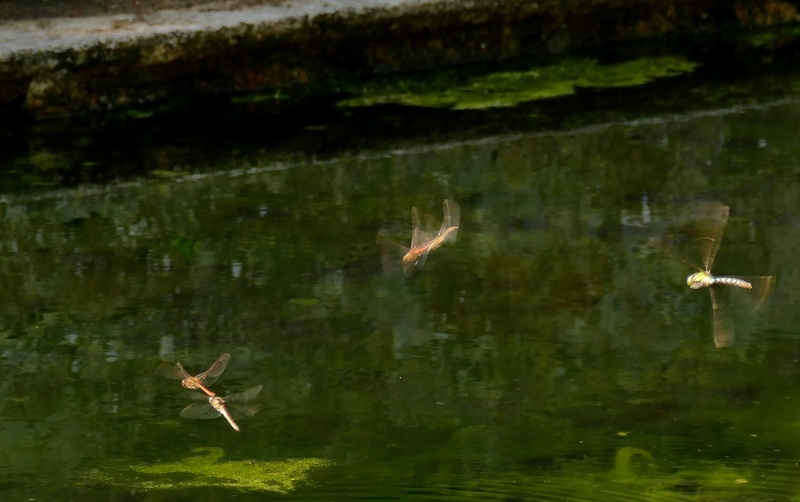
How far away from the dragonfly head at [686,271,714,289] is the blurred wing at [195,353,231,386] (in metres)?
1.02

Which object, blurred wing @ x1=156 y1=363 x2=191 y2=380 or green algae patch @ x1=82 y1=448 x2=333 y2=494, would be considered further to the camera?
blurred wing @ x1=156 y1=363 x2=191 y2=380

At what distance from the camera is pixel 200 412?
2.25 meters

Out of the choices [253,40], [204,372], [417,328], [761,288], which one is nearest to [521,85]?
[253,40]

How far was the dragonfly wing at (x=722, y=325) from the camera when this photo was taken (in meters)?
2.49

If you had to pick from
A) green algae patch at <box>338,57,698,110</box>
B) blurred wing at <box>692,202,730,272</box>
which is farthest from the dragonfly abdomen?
green algae patch at <box>338,57,698,110</box>

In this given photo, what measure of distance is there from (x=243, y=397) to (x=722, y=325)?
1006 mm

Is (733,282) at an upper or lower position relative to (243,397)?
upper

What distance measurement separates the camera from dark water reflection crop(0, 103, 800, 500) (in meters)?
2.07

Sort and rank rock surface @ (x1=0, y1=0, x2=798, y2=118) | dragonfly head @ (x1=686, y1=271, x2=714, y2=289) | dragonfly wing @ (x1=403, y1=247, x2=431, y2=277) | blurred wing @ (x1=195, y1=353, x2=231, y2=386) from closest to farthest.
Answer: blurred wing @ (x1=195, y1=353, x2=231, y2=386)
dragonfly head @ (x1=686, y1=271, x2=714, y2=289)
dragonfly wing @ (x1=403, y1=247, x2=431, y2=277)
rock surface @ (x1=0, y1=0, x2=798, y2=118)

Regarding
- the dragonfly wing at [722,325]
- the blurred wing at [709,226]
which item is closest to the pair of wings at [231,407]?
the dragonfly wing at [722,325]

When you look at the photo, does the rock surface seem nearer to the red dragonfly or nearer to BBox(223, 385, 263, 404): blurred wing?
the red dragonfly

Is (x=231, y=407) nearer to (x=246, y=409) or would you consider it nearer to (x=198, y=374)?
(x=246, y=409)

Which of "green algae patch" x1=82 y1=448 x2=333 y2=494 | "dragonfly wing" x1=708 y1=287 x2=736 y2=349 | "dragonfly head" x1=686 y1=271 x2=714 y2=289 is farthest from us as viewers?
"dragonfly head" x1=686 y1=271 x2=714 y2=289

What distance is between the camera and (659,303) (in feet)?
8.77
